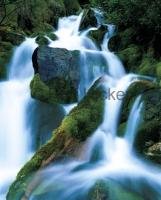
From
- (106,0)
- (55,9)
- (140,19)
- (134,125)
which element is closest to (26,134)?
(134,125)

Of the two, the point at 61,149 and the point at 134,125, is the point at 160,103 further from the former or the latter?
the point at 61,149

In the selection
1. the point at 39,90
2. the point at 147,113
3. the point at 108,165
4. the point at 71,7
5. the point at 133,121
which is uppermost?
the point at 71,7

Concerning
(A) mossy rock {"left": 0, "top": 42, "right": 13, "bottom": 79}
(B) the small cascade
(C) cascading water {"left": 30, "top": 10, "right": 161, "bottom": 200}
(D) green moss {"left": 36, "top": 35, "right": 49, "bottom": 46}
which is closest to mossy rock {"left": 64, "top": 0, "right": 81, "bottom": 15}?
(D) green moss {"left": 36, "top": 35, "right": 49, "bottom": 46}

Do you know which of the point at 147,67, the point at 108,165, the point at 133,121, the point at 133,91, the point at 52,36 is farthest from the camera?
the point at 52,36

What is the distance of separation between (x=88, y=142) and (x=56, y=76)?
3.80m

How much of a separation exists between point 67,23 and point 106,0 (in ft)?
16.5

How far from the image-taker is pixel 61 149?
11703mm

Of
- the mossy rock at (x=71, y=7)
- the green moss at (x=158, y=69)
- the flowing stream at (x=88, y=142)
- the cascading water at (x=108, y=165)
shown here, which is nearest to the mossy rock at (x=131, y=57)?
the flowing stream at (x=88, y=142)

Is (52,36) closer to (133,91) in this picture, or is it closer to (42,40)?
(42,40)

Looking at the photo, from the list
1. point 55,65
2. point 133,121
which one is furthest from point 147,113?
point 55,65

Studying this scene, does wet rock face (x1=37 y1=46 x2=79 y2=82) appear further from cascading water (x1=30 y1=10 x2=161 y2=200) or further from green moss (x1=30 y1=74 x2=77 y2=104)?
cascading water (x1=30 y1=10 x2=161 y2=200)

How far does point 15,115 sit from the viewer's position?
14.9m

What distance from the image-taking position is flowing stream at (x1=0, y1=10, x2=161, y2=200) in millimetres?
10477

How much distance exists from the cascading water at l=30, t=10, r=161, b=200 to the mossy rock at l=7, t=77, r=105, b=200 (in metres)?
0.22
